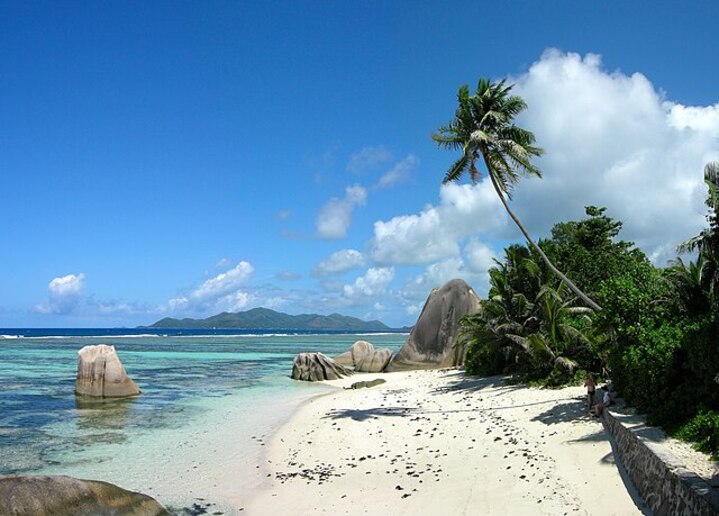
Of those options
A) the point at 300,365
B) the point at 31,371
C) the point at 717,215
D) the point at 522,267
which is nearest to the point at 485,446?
the point at 717,215

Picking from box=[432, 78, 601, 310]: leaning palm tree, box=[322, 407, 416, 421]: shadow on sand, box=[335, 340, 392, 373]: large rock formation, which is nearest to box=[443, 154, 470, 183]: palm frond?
box=[432, 78, 601, 310]: leaning palm tree

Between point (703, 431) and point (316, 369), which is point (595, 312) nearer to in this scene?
point (703, 431)

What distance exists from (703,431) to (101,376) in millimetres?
19547

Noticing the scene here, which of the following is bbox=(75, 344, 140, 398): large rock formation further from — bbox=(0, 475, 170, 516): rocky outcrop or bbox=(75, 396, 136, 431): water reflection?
bbox=(0, 475, 170, 516): rocky outcrop

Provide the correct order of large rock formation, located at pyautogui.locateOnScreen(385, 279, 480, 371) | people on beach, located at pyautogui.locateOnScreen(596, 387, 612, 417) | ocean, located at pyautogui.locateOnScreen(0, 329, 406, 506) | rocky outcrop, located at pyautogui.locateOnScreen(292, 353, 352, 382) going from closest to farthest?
ocean, located at pyautogui.locateOnScreen(0, 329, 406, 506) < people on beach, located at pyautogui.locateOnScreen(596, 387, 612, 417) < rocky outcrop, located at pyautogui.locateOnScreen(292, 353, 352, 382) < large rock formation, located at pyautogui.locateOnScreen(385, 279, 480, 371)

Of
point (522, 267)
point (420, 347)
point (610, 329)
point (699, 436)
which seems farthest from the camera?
point (420, 347)

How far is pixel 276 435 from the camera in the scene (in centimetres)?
1494

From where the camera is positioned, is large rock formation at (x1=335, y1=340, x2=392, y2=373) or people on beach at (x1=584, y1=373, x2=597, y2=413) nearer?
people on beach at (x1=584, y1=373, x2=597, y2=413)

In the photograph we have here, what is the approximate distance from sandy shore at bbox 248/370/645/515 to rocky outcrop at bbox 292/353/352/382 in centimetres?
1059

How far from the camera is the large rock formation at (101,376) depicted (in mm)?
21359

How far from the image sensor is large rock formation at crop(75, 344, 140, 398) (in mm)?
21359

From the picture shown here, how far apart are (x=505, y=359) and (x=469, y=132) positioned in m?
9.12

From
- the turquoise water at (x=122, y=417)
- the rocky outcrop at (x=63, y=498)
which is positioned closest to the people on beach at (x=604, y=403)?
the turquoise water at (x=122, y=417)

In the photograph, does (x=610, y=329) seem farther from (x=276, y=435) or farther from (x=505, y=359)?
(x=505, y=359)
